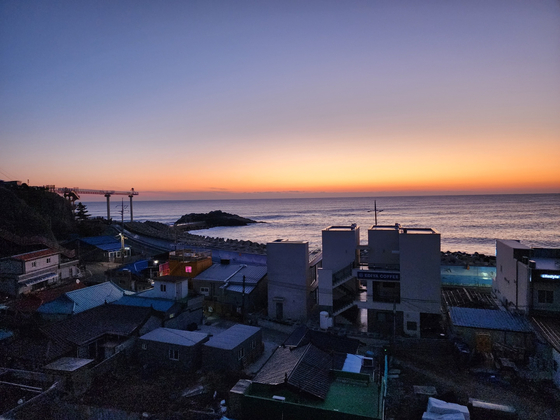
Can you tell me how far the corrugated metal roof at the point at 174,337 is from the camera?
48.4ft

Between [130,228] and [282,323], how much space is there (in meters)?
51.4

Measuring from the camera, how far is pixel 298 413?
1030cm

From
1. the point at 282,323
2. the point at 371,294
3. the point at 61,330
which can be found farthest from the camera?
the point at 282,323

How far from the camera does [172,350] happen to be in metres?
14.6

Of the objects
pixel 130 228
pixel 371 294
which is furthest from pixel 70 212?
pixel 371 294

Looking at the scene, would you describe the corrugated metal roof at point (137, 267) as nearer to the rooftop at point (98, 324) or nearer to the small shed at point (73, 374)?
the rooftop at point (98, 324)

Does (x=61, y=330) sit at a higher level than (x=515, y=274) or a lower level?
lower

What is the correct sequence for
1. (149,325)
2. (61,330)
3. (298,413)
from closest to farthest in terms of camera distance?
(298,413) < (61,330) < (149,325)

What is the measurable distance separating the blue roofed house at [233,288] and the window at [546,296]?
1514 centimetres

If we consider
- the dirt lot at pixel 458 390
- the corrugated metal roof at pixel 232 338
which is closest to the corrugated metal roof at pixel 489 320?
the dirt lot at pixel 458 390

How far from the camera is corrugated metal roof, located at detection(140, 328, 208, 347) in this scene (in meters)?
14.8

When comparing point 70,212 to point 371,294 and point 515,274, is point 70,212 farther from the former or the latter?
point 515,274

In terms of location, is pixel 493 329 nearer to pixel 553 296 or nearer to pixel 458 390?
pixel 553 296

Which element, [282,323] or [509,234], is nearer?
[282,323]
